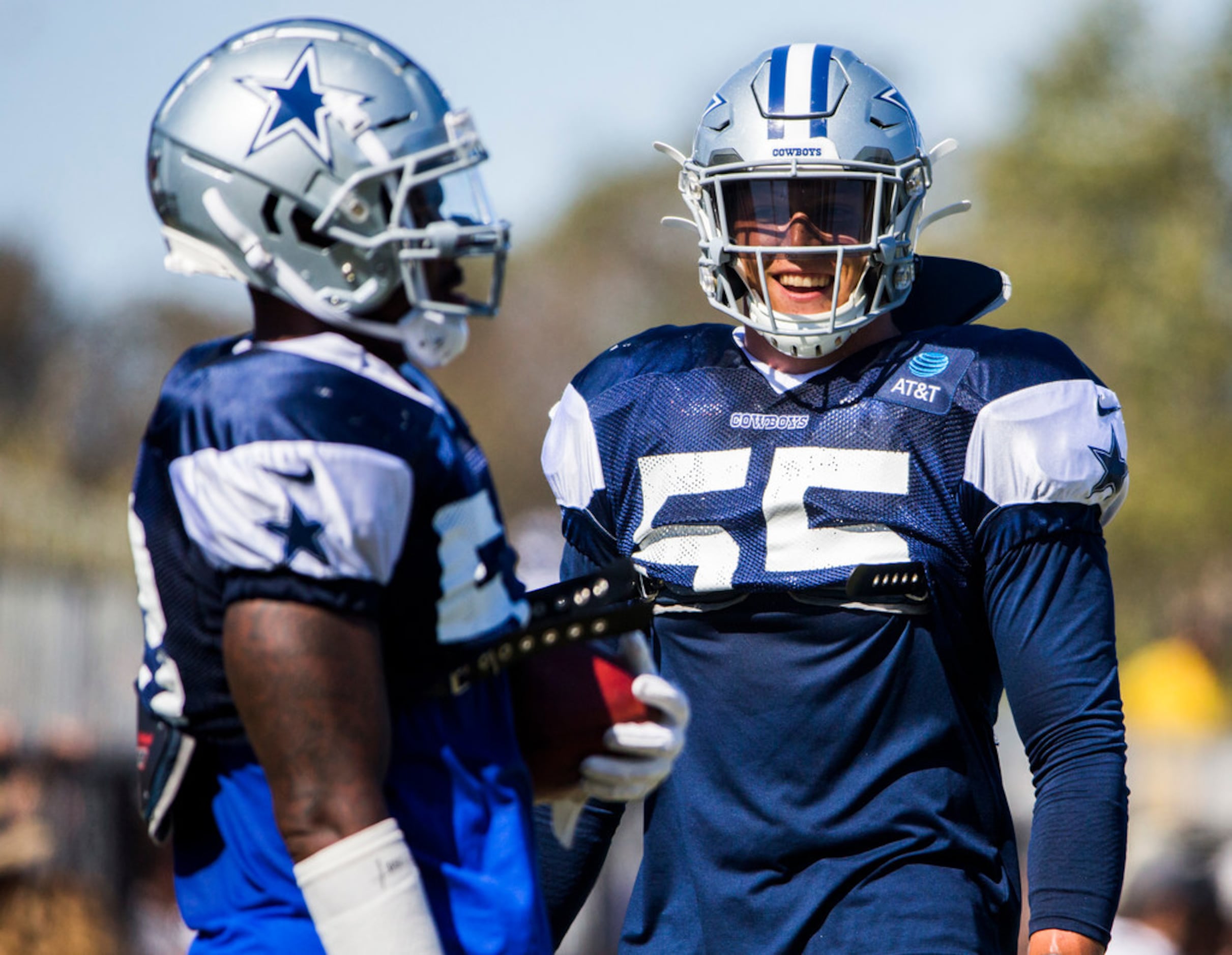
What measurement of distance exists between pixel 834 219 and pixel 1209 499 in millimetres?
18272

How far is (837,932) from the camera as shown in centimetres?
279

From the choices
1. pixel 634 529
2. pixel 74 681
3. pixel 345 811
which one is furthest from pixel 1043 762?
pixel 74 681

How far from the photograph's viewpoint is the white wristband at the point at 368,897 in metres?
1.90

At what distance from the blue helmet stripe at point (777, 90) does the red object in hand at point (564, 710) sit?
1.27 metres

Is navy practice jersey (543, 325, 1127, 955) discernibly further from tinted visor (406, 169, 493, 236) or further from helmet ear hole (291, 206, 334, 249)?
helmet ear hole (291, 206, 334, 249)

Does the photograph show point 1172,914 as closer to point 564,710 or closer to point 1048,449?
point 1048,449

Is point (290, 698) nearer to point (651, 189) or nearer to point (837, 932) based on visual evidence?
point (837, 932)

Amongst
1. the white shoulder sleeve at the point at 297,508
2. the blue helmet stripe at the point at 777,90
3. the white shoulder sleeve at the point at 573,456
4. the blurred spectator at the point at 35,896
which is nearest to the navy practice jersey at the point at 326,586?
the white shoulder sleeve at the point at 297,508

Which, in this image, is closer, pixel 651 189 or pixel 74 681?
pixel 74 681

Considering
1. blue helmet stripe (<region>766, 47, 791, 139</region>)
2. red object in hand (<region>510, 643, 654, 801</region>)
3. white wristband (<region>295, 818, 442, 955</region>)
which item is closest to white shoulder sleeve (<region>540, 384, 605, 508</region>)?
blue helmet stripe (<region>766, 47, 791, 139</region>)

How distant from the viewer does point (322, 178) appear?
6.89 ft

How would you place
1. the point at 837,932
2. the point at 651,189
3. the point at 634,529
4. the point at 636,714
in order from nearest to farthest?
1. the point at 636,714
2. the point at 837,932
3. the point at 634,529
4. the point at 651,189

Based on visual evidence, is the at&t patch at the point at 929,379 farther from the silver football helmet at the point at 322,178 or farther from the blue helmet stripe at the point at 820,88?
the silver football helmet at the point at 322,178

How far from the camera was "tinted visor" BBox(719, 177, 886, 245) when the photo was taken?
3145 mm
